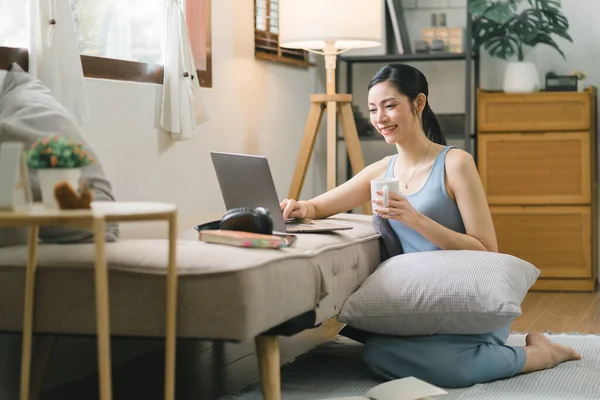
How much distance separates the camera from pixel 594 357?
10.3ft

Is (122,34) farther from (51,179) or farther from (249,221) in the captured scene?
(51,179)

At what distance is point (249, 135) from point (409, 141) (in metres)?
1.39

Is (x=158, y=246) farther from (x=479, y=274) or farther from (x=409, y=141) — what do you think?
(x=409, y=141)

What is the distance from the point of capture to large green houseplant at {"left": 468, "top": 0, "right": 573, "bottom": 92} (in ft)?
16.1

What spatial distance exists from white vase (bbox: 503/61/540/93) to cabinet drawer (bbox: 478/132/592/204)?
24 cm

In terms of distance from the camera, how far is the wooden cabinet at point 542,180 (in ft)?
16.1

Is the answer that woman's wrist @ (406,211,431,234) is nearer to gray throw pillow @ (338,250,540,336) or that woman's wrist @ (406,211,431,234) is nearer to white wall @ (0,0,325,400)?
gray throw pillow @ (338,250,540,336)

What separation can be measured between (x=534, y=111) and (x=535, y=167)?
287 mm

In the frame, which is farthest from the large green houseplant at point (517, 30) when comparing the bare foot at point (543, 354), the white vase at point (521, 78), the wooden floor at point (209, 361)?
the bare foot at point (543, 354)

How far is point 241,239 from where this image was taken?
220cm

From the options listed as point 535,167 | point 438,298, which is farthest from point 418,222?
point 535,167

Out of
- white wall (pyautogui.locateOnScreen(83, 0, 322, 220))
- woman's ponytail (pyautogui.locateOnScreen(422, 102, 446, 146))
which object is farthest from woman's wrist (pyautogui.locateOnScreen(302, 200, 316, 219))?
white wall (pyautogui.locateOnScreen(83, 0, 322, 220))

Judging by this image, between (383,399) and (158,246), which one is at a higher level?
(158,246)

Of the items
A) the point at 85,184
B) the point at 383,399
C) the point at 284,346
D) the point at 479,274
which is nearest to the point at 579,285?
the point at 284,346
